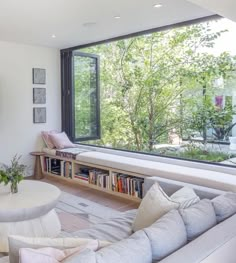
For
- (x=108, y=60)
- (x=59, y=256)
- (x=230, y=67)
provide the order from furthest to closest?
1. (x=108, y=60)
2. (x=230, y=67)
3. (x=59, y=256)

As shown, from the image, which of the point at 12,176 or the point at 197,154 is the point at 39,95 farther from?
the point at 197,154

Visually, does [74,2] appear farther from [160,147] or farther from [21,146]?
[21,146]

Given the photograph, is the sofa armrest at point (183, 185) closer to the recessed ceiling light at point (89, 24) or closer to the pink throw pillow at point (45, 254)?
the pink throw pillow at point (45, 254)

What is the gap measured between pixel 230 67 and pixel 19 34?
326cm

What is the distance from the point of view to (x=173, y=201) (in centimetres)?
221

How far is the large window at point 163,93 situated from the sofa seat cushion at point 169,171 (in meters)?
0.60

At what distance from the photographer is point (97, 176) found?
4.89 meters

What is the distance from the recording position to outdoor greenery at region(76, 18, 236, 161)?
429 centimetres

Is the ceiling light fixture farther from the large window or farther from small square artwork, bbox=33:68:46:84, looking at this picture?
small square artwork, bbox=33:68:46:84

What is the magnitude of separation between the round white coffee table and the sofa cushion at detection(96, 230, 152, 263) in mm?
1584

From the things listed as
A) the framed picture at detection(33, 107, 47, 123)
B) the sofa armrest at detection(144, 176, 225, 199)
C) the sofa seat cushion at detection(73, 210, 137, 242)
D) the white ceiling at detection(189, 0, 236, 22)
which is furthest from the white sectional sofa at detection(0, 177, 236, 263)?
the framed picture at detection(33, 107, 47, 123)

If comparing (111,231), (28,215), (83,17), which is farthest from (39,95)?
(111,231)

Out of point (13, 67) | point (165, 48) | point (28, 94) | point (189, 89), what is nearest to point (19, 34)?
point (13, 67)

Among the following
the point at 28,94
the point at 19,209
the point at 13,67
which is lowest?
the point at 19,209
